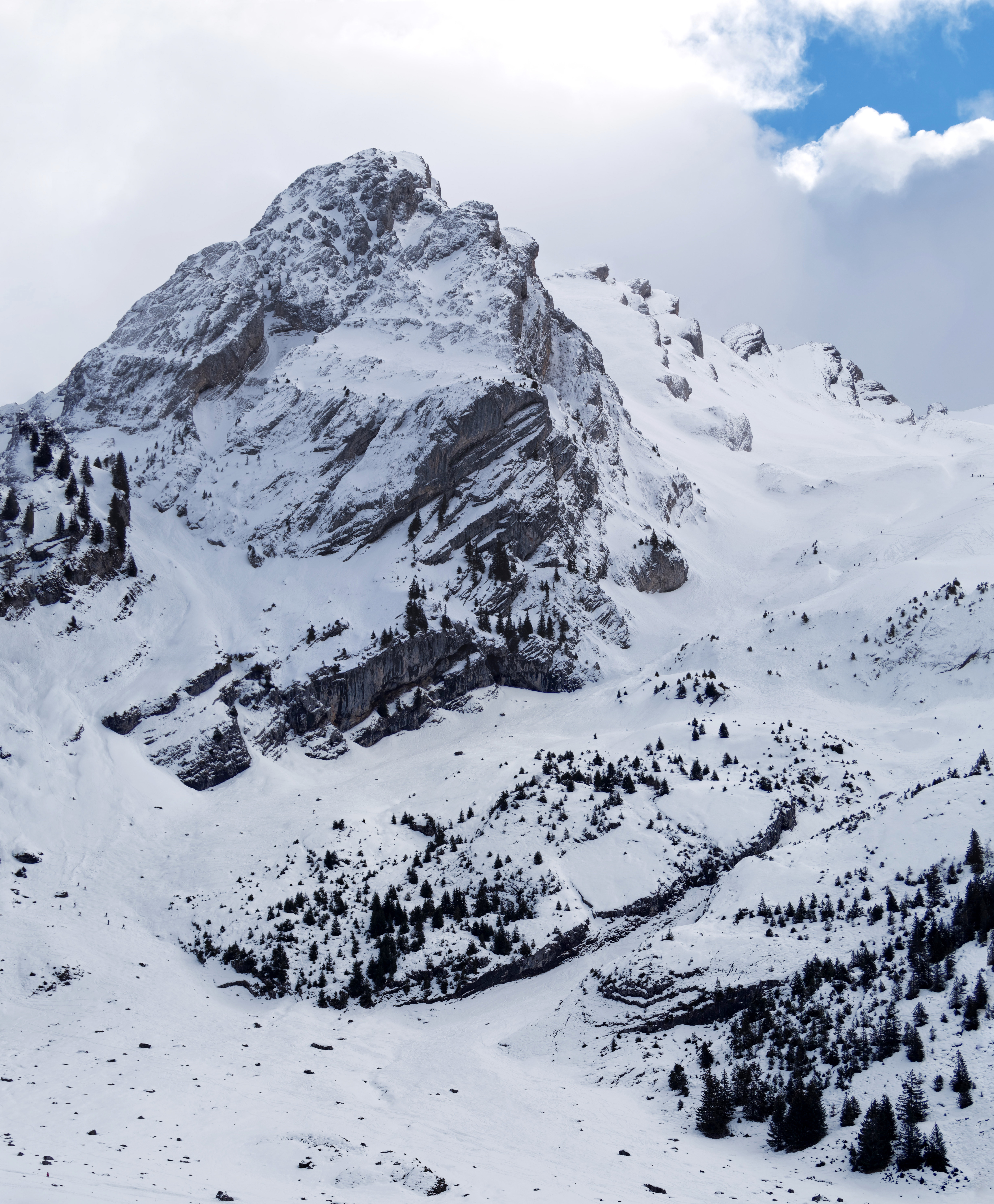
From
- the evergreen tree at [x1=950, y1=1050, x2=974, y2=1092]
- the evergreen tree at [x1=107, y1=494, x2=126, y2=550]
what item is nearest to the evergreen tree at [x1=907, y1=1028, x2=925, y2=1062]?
the evergreen tree at [x1=950, y1=1050, x2=974, y2=1092]

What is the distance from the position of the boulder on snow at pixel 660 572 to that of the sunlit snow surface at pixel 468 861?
1.85m

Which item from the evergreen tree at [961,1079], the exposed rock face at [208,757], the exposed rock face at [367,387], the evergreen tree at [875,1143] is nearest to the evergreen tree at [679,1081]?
the evergreen tree at [875,1143]

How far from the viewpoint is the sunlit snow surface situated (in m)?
37.3

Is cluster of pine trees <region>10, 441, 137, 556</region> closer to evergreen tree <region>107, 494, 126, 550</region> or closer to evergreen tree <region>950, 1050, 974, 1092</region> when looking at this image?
evergreen tree <region>107, 494, 126, 550</region>

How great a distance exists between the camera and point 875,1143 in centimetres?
3409

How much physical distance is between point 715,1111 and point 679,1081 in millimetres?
3846

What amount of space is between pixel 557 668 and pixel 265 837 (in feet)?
135

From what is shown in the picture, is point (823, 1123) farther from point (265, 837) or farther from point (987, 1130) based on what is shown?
point (265, 837)

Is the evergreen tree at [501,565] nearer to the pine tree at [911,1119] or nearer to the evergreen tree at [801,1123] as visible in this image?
the evergreen tree at [801,1123]

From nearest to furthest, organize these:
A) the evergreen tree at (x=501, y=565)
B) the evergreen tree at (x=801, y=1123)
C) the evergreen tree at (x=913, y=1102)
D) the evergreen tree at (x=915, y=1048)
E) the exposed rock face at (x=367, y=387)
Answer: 1. the evergreen tree at (x=913, y=1102)
2. the evergreen tree at (x=801, y=1123)
3. the evergreen tree at (x=915, y=1048)
4. the evergreen tree at (x=501, y=565)
5. the exposed rock face at (x=367, y=387)

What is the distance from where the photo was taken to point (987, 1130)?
109 ft

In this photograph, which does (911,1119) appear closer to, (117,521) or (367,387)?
(117,521)

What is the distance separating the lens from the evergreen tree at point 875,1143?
33938mm

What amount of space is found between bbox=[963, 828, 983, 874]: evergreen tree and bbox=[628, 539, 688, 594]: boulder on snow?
76.4 meters
